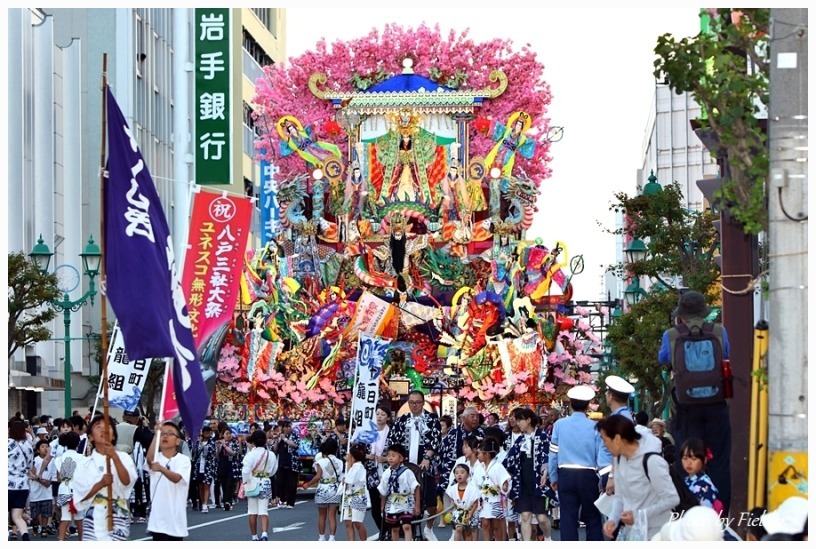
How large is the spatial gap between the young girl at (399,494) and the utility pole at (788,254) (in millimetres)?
8497

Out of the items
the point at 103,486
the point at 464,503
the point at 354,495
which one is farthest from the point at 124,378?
the point at 103,486

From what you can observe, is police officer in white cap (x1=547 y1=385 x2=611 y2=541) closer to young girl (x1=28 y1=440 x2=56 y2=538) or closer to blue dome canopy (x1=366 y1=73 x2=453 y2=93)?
young girl (x1=28 y1=440 x2=56 y2=538)

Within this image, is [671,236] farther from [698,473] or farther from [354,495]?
[698,473]

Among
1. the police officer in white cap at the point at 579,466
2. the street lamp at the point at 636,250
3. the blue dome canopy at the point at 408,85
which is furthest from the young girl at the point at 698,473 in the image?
the blue dome canopy at the point at 408,85

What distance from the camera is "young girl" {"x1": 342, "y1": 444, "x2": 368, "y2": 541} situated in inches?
799

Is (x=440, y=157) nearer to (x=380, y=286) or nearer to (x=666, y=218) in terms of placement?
(x=380, y=286)

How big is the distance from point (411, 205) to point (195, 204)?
31.0 m

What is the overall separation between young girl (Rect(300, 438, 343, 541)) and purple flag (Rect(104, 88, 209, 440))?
784 centimetres

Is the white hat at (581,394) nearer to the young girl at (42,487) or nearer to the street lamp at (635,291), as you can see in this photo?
Answer: the young girl at (42,487)

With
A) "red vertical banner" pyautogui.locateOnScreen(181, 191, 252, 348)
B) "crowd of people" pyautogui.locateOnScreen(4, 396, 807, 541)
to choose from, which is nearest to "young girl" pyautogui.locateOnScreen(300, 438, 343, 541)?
"crowd of people" pyautogui.locateOnScreen(4, 396, 807, 541)

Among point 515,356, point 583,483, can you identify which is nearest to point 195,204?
point 583,483

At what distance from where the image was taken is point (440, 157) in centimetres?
5538

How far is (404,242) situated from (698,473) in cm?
3815

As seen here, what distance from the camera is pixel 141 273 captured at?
13.3 metres
